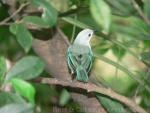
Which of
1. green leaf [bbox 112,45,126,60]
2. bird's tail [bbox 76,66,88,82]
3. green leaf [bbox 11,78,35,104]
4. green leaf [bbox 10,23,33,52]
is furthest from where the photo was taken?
green leaf [bbox 112,45,126,60]

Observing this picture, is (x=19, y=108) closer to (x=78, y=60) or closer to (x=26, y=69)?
(x=26, y=69)

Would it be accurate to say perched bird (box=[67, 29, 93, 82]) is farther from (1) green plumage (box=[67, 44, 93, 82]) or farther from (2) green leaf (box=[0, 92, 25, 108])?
(2) green leaf (box=[0, 92, 25, 108])

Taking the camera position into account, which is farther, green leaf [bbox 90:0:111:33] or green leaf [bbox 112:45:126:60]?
green leaf [bbox 112:45:126:60]

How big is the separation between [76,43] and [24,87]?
67cm

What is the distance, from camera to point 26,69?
740 millimetres

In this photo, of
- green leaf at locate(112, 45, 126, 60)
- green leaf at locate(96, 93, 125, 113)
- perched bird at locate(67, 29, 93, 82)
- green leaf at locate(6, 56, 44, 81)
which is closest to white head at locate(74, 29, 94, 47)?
perched bird at locate(67, 29, 93, 82)

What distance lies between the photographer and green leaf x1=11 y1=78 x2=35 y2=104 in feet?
2.08

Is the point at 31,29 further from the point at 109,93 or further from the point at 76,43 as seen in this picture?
the point at 109,93

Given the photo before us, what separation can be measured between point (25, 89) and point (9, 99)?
3.0 inches

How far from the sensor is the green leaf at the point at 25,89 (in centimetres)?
63

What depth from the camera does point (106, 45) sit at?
1.49 meters

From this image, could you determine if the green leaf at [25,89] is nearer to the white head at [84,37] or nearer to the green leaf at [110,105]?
the green leaf at [110,105]

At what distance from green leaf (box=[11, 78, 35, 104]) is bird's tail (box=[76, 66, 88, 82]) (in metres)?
0.43

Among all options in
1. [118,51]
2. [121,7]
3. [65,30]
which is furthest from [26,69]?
[65,30]
